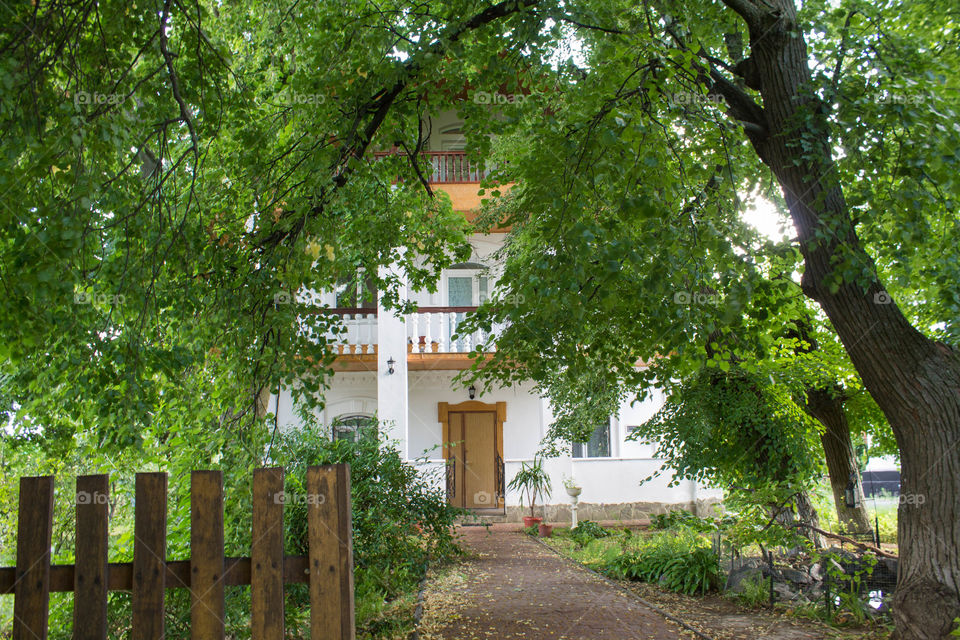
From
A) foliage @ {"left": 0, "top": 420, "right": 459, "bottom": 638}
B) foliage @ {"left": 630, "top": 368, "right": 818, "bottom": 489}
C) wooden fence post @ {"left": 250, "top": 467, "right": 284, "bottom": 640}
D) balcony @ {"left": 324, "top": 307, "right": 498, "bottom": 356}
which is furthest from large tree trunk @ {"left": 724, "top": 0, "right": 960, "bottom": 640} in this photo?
balcony @ {"left": 324, "top": 307, "right": 498, "bottom": 356}

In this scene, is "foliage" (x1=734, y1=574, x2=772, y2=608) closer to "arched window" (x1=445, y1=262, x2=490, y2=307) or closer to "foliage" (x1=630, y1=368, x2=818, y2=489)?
"foliage" (x1=630, y1=368, x2=818, y2=489)

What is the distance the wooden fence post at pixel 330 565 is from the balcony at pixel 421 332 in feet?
39.6

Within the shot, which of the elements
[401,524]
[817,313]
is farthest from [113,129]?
[817,313]

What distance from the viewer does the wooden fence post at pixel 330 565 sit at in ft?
7.04

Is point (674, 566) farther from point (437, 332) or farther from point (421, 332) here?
point (421, 332)

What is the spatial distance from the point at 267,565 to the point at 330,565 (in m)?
0.20

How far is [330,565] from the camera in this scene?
215 cm

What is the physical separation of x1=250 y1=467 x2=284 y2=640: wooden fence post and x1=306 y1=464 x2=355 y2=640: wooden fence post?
0.10 metres

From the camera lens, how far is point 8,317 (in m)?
2.71

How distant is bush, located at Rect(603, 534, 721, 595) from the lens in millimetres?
8383

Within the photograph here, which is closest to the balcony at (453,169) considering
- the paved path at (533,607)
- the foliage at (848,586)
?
the paved path at (533,607)

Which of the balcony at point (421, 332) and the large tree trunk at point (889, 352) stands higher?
the balcony at point (421, 332)

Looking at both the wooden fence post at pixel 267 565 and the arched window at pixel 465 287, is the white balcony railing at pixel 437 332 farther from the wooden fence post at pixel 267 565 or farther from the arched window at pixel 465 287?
the wooden fence post at pixel 267 565

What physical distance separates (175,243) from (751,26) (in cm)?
430
